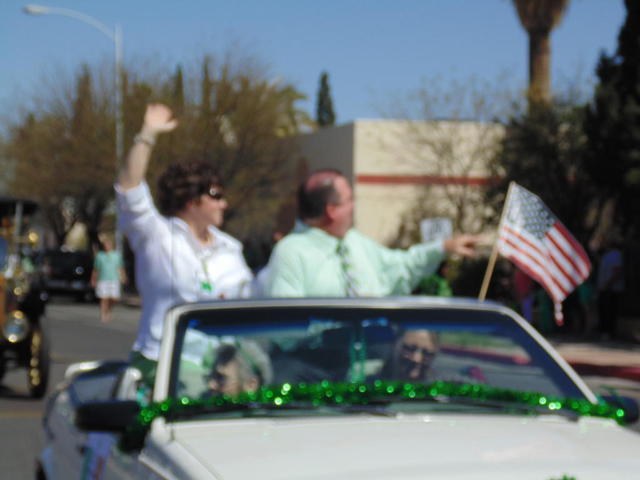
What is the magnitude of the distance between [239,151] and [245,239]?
426 cm

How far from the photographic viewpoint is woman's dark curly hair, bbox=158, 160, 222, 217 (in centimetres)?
555

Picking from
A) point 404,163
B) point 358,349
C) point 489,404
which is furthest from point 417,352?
point 404,163

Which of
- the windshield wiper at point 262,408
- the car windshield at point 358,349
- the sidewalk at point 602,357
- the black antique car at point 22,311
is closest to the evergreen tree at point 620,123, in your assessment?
the sidewalk at point 602,357

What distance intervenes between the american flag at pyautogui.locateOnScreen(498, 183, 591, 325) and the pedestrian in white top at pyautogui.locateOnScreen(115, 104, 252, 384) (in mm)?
1259

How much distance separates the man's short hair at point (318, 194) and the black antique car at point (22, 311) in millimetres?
7193

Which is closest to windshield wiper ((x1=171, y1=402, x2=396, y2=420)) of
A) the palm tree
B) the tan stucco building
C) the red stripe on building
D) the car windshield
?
the car windshield

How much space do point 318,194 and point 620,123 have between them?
17823 millimetres

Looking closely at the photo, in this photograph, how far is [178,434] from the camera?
3.46m

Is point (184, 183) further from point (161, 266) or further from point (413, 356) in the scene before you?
point (413, 356)

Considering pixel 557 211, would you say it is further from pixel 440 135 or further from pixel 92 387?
pixel 92 387

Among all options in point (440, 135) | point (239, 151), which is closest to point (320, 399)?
point (440, 135)

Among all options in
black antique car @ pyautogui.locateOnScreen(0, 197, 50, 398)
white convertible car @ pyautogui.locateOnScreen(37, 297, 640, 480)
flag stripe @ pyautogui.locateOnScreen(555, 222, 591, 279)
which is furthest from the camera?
black antique car @ pyautogui.locateOnScreen(0, 197, 50, 398)

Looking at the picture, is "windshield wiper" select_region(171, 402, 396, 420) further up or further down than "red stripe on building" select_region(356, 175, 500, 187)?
further up

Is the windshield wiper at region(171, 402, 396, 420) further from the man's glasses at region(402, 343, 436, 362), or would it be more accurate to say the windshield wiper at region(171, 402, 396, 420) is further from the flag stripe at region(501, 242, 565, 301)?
the flag stripe at region(501, 242, 565, 301)
